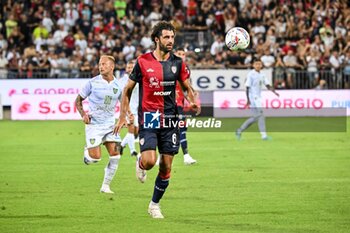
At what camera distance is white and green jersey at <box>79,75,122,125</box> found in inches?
576

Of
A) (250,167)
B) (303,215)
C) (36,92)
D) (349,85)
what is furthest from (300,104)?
(303,215)

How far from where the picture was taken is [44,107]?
3362 cm

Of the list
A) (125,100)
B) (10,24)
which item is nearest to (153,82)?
(125,100)

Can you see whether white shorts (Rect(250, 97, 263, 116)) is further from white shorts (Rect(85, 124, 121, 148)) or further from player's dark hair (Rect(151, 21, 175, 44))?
player's dark hair (Rect(151, 21, 175, 44))

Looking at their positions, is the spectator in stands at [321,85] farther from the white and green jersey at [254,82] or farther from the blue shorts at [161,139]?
the blue shorts at [161,139]

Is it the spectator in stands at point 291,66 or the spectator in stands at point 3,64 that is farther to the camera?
the spectator in stands at point 291,66

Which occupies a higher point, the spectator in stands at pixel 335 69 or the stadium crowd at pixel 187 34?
the stadium crowd at pixel 187 34

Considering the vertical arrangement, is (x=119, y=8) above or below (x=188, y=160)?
above

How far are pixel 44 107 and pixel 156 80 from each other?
2275 cm

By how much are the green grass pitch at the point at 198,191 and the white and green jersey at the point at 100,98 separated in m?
1.24

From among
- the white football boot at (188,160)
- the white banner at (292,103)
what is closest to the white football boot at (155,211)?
the white football boot at (188,160)

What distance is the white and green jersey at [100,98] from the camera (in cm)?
1464

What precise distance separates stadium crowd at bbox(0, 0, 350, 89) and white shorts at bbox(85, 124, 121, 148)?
21.0 meters

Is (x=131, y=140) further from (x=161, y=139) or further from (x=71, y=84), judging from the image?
(x=71, y=84)
